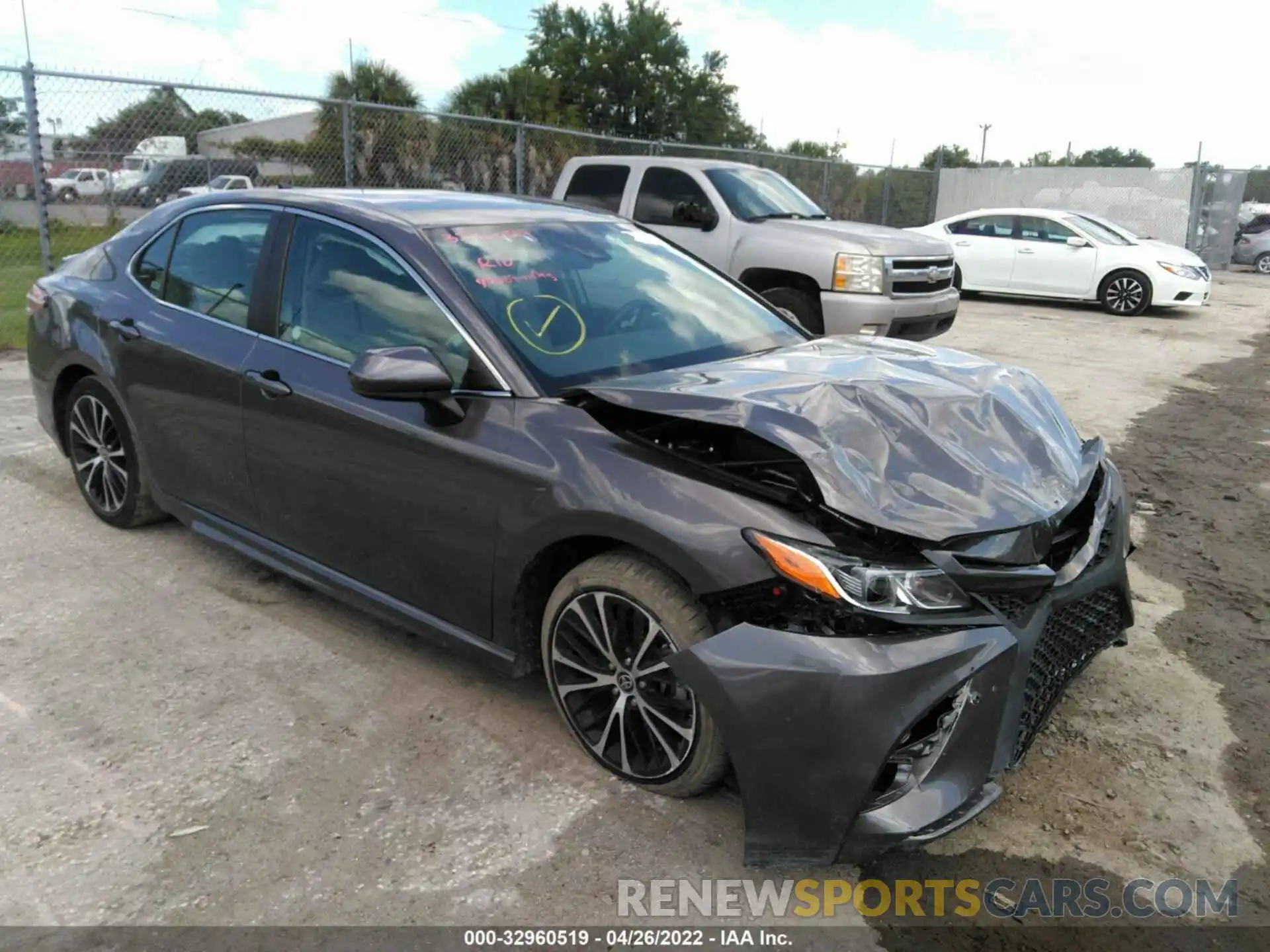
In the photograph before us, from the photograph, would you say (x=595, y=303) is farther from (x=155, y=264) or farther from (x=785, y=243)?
(x=785, y=243)

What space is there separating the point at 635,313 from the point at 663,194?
21.0 feet

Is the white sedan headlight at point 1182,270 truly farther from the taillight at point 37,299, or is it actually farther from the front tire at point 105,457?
the taillight at point 37,299

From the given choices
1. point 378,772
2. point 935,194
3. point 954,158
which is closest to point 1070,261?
point 935,194

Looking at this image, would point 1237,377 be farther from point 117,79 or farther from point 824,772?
point 117,79

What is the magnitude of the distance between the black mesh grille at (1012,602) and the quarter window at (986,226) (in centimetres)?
1459

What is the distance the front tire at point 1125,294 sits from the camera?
1450 cm

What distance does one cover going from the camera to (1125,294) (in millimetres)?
14672

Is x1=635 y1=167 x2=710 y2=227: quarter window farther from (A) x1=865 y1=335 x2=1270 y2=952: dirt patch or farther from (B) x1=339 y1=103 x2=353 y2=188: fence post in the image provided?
(A) x1=865 y1=335 x2=1270 y2=952: dirt patch

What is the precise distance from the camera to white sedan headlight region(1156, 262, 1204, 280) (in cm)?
1439

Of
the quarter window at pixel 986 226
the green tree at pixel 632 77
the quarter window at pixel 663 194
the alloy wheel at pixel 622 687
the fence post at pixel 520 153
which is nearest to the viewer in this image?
the alloy wheel at pixel 622 687

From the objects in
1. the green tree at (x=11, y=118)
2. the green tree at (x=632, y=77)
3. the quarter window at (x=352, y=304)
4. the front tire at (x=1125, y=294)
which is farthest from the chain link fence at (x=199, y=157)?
the green tree at (x=632, y=77)

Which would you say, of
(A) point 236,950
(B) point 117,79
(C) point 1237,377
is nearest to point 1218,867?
(A) point 236,950

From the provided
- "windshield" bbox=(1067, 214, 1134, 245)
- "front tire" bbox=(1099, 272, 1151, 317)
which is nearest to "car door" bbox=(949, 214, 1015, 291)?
"windshield" bbox=(1067, 214, 1134, 245)

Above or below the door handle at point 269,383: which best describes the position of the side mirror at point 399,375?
above
